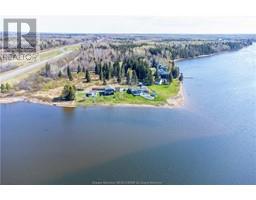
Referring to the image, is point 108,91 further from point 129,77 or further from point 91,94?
point 129,77

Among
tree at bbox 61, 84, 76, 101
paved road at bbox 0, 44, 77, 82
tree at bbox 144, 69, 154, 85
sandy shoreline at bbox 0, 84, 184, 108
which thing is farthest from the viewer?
tree at bbox 144, 69, 154, 85

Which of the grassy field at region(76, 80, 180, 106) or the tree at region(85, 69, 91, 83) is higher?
the tree at region(85, 69, 91, 83)

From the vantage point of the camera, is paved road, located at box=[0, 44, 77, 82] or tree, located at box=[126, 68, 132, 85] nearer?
paved road, located at box=[0, 44, 77, 82]

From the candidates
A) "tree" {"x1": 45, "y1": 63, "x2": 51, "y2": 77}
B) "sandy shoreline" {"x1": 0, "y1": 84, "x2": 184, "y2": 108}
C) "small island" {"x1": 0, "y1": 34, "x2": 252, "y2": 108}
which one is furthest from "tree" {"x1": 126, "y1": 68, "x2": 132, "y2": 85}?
"tree" {"x1": 45, "y1": 63, "x2": 51, "y2": 77}

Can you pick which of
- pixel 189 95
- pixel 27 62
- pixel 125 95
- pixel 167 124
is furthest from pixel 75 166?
pixel 27 62

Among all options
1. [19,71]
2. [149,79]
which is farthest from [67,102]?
[149,79]

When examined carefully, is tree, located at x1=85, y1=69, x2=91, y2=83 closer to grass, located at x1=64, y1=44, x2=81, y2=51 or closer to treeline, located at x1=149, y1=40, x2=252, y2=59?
grass, located at x1=64, y1=44, x2=81, y2=51

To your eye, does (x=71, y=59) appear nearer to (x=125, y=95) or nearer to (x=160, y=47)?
(x=125, y=95)

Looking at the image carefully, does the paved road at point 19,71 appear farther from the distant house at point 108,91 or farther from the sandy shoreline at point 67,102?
the distant house at point 108,91

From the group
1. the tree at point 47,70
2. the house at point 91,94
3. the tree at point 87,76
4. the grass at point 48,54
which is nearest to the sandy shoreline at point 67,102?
the house at point 91,94
